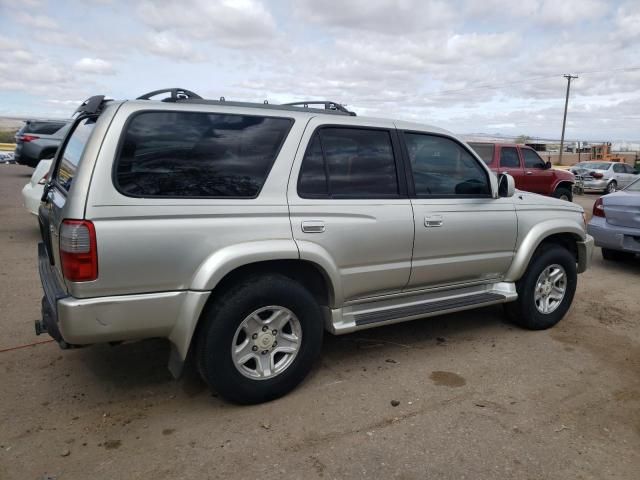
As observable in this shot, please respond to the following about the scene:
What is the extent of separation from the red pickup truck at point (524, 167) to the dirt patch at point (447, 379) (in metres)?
9.84

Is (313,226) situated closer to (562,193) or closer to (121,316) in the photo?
(121,316)

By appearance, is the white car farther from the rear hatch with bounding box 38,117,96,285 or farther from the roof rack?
A: the roof rack

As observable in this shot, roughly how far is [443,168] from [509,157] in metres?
10.3

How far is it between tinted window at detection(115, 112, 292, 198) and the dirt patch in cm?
185

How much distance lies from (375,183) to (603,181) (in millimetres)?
21611

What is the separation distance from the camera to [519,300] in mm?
4766

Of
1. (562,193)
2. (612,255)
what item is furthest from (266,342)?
(562,193)

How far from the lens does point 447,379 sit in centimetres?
385

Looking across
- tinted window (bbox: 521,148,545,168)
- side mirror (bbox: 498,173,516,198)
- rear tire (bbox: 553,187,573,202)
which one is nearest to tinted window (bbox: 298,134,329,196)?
side mirror (bbox: 498,173,516,198)

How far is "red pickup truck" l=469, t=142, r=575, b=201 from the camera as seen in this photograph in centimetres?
1323

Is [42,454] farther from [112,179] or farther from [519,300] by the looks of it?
[519,300]

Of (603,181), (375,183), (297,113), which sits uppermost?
A: (297,113)

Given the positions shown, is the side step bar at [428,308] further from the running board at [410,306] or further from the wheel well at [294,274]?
the wheel well at [294,274]

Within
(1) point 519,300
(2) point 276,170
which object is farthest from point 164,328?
(1) point 519,300
